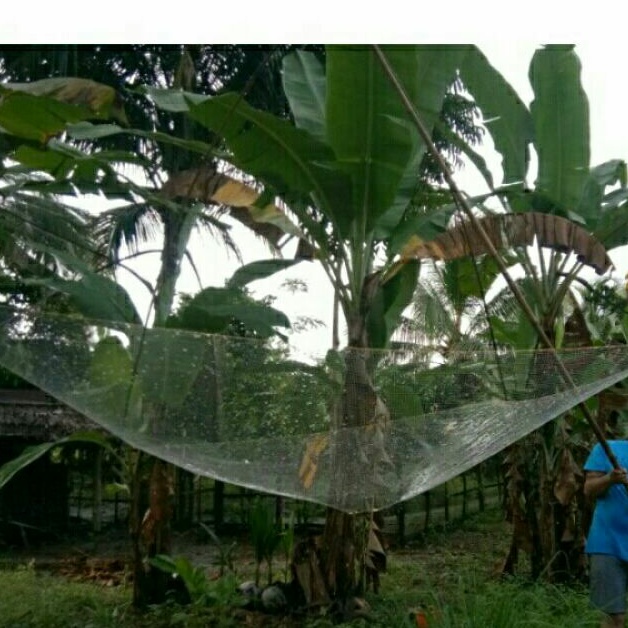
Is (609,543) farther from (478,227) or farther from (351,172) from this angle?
(351,172)

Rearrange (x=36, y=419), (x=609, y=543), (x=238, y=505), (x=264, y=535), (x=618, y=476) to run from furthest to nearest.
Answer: (x=238, y=505) → (x=36, y=419) → (x=264, y=535) → (x=609, y=543) → (x=618, y=476)

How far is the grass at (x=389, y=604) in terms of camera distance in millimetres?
3623

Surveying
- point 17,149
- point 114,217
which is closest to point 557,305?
point 17,149

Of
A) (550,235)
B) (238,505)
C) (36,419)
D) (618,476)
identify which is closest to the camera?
(618,476)

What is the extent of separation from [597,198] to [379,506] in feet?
7.43

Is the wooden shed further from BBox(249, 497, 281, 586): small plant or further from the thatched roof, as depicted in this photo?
BBox(249, 497, 281, 586): small plant

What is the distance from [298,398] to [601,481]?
1.11 meters

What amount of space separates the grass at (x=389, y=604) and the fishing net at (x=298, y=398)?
1.92 ft

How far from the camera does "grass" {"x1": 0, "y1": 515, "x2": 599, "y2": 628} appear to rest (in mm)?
3623

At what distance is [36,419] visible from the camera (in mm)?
8125

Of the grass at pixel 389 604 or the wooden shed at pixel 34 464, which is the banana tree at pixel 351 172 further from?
the wooden shed at pixel 34 464

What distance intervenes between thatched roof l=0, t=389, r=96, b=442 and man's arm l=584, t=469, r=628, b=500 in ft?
18.1

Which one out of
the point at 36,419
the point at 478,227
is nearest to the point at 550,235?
the point at 478,227

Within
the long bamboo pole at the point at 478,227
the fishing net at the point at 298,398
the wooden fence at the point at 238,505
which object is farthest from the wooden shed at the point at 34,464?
the long bamboo pole at the point at 478,227
